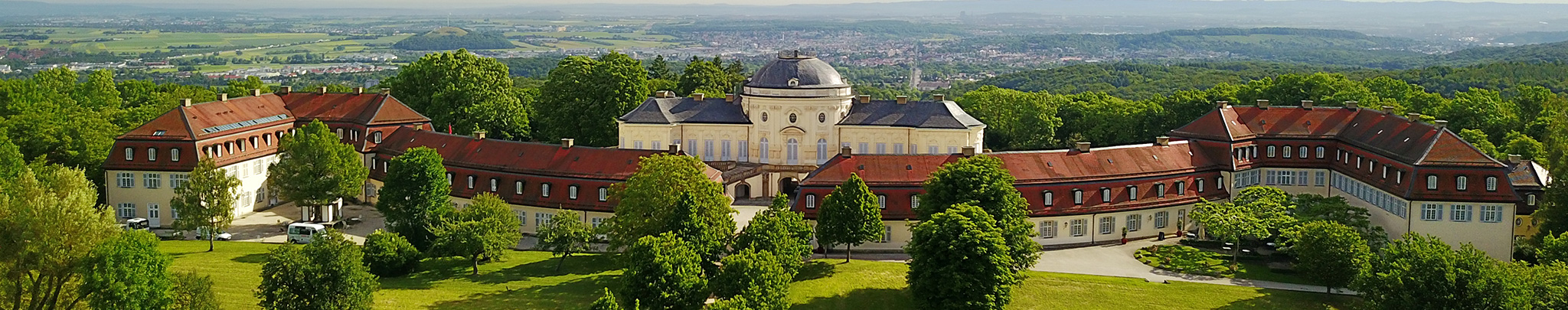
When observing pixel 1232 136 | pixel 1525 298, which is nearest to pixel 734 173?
pixel 1232 136

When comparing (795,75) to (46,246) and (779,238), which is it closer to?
(779,238)

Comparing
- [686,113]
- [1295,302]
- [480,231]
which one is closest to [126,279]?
[480,231]

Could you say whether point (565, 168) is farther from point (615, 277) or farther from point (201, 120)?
point (201, 120)

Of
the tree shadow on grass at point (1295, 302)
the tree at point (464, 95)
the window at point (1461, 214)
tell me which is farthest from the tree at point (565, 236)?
the window at point (1461, 214)

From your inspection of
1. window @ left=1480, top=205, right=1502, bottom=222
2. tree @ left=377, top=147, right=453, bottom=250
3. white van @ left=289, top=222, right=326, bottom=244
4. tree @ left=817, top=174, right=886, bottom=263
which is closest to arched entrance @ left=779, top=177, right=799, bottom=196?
tree @ left=817, top=174, right=886, bottom=263

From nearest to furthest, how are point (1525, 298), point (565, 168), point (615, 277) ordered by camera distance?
point (1525, 298) → point (615, 277) → point (565, 168)

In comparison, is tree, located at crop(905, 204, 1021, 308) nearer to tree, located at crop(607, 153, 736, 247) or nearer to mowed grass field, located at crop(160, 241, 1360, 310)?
mowed grass field, located at crop(160, 241, 1360, 310)
